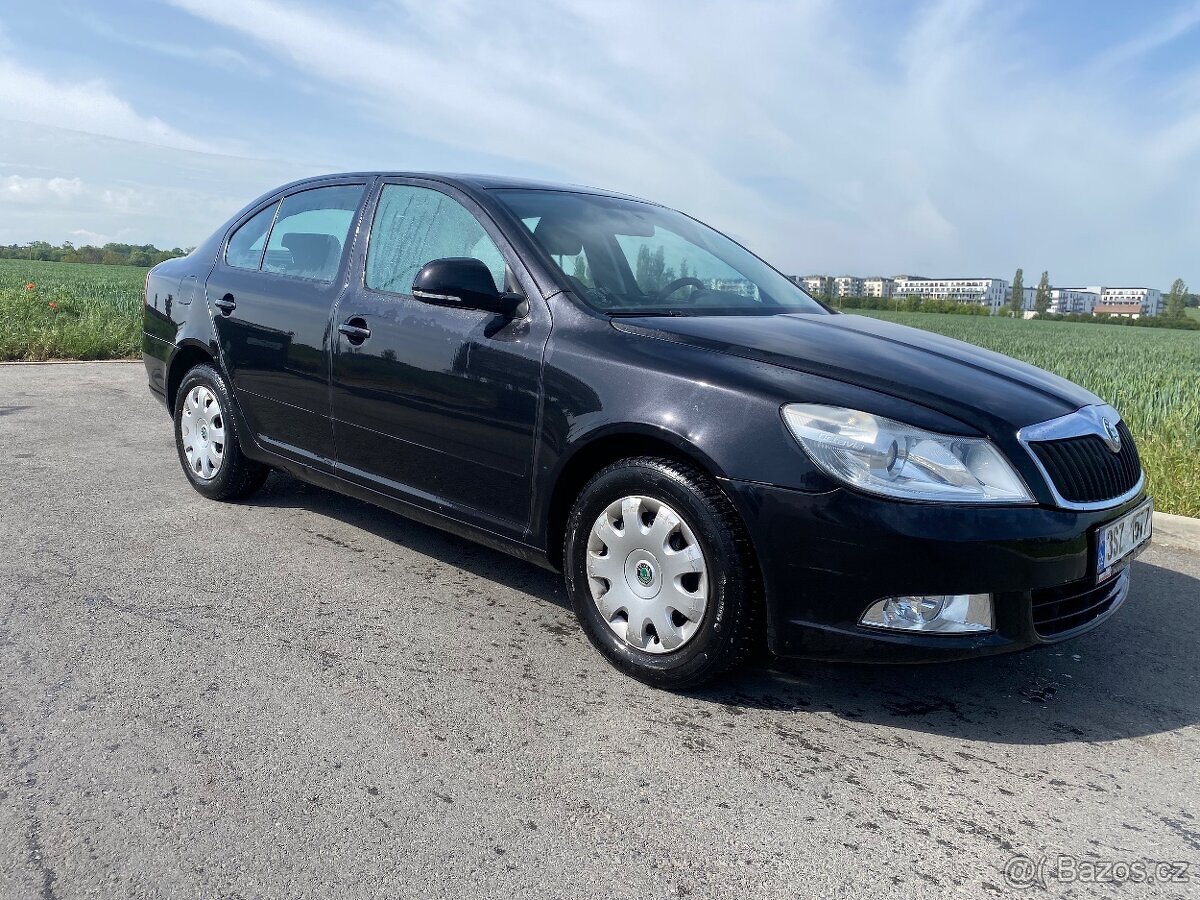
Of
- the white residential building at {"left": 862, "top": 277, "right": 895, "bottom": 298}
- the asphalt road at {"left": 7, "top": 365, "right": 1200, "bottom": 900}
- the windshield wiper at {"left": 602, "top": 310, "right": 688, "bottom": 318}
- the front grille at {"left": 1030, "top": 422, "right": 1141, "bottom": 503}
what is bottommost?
the asphalt road at {"left": 7, "top": 365, "right": 1200, "bottom": 900}

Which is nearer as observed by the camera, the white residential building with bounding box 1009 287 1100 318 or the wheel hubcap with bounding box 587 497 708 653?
the wheel hubcap with bounding box 587 497 708 653

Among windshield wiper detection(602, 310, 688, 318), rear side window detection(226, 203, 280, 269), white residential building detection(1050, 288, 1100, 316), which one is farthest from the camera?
white residential building detection(1050, 288, 1100, 316)

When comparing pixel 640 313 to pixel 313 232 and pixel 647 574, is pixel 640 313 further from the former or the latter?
pixel 313 232

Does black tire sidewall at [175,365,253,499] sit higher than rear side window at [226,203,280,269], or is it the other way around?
rear side window at [226,203,280,269]

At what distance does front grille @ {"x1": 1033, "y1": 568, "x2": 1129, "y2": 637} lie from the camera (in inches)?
112

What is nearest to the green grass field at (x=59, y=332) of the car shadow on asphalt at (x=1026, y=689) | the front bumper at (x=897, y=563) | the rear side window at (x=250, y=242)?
the rear side window at (x=250, y=242)

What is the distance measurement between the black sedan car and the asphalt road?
0.31 metres

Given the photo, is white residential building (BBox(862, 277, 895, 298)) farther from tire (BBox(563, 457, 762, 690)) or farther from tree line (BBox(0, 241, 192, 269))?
tire (BBox(563, 457, 762, 690))

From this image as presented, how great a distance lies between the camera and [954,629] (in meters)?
2.78

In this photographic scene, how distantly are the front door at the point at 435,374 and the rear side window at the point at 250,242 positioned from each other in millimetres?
921

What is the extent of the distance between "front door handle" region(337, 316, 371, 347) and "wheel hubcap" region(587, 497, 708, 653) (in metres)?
1.41

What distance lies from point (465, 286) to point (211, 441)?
234 cm

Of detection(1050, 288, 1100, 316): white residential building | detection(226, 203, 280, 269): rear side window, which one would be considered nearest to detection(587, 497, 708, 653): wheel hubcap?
detection(226, 203, 280, 269): rear side window

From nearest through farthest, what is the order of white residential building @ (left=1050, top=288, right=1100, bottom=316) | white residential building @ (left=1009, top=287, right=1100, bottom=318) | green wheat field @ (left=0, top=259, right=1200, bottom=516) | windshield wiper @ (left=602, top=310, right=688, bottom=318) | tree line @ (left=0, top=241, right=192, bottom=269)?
windshield wiper @ (left=602, top=310, right=688, bottom=318)
green wheat field @ (left=0, top=259, right=1200, bottom=516)
tree line @ (left=0, top=241, right=192, bottom=269)
white residential building @ (left=1009, top=287, right=1100, bottom=318)
white residential building @ (left=1050, top=288, right=1100, bottom=316)
